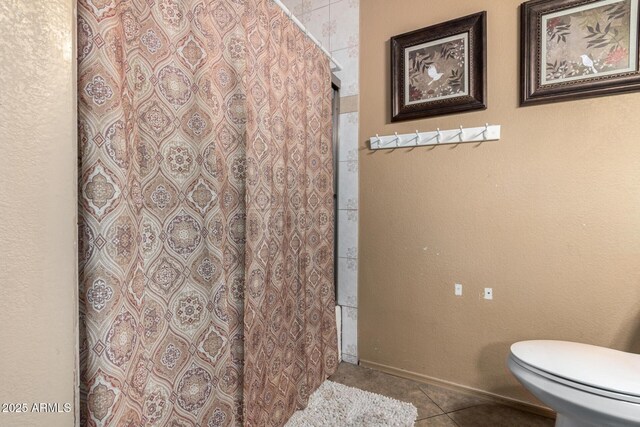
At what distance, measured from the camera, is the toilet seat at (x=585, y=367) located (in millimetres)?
948

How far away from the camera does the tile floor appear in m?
1.49

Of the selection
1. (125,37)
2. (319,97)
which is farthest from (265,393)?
(319,97)

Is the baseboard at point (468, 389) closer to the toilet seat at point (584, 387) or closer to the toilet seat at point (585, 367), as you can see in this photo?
the toilet seat at point (585, 367)

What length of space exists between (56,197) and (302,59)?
4.35ft

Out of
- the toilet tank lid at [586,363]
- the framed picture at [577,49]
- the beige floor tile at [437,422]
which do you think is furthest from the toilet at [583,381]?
the framed picture at [577,49]

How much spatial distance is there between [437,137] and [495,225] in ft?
2.02

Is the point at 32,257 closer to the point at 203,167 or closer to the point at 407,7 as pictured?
the point at 203,167

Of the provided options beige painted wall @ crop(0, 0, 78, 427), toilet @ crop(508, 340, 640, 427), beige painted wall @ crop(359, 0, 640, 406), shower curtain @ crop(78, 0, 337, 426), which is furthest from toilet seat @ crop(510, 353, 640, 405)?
beige painted wall @ crop(0, 0, 78, 427)

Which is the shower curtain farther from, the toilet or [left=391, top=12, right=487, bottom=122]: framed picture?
the toilet

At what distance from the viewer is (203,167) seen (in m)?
1.02

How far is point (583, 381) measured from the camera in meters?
0.98

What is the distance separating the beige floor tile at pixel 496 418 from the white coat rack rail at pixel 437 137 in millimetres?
1512

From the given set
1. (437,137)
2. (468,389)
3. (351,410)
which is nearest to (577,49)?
(437,137)

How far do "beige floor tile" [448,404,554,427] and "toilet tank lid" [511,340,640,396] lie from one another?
0.54m
